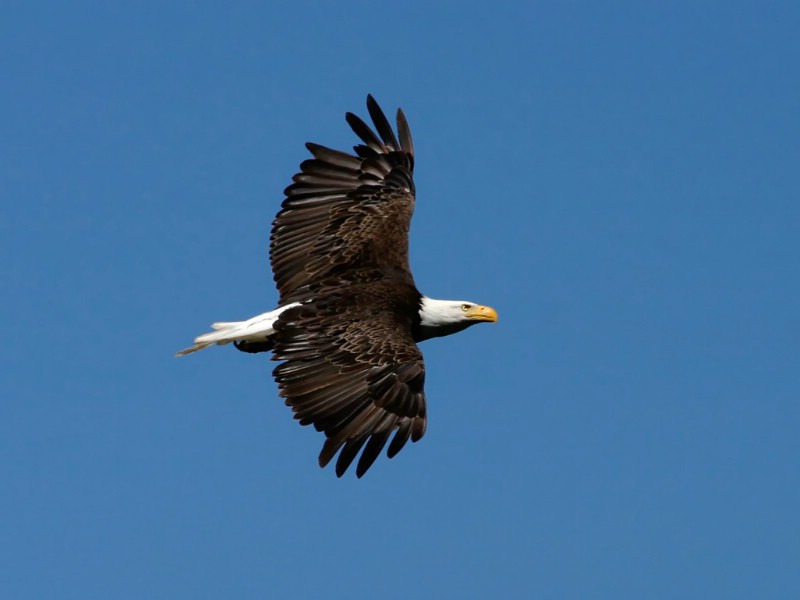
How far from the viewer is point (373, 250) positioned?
1466cm

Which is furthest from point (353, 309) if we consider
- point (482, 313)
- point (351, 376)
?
point (482, 313)

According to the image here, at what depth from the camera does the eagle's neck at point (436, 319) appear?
1425 cm

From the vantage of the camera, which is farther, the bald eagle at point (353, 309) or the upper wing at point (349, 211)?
the upper wing at point (349, 211)

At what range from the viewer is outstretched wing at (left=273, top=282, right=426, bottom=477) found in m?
12.3

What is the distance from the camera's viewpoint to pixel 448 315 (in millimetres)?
14328

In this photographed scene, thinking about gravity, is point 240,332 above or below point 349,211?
below

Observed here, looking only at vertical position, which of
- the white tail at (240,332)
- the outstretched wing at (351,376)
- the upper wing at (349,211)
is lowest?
the outstretched wing at (351,376)

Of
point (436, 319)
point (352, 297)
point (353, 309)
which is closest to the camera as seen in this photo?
point (353, 309)

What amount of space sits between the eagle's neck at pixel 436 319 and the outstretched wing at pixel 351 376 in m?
0.65

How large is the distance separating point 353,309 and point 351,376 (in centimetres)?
106

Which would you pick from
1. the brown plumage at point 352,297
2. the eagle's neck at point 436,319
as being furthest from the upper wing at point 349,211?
the eagle's neck at point 436,319

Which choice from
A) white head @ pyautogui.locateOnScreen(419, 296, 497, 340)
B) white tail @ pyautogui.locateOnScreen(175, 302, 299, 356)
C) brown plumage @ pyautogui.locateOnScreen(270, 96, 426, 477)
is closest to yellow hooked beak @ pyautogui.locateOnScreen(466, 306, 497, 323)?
white head @ pyautogui.locateOnScreen(419, 296, 497, 340)

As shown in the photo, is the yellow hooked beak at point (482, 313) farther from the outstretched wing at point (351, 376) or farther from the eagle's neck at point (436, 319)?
the outstretched wing at point (351, 376)

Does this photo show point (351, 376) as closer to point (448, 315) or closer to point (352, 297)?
point (352, 297)
